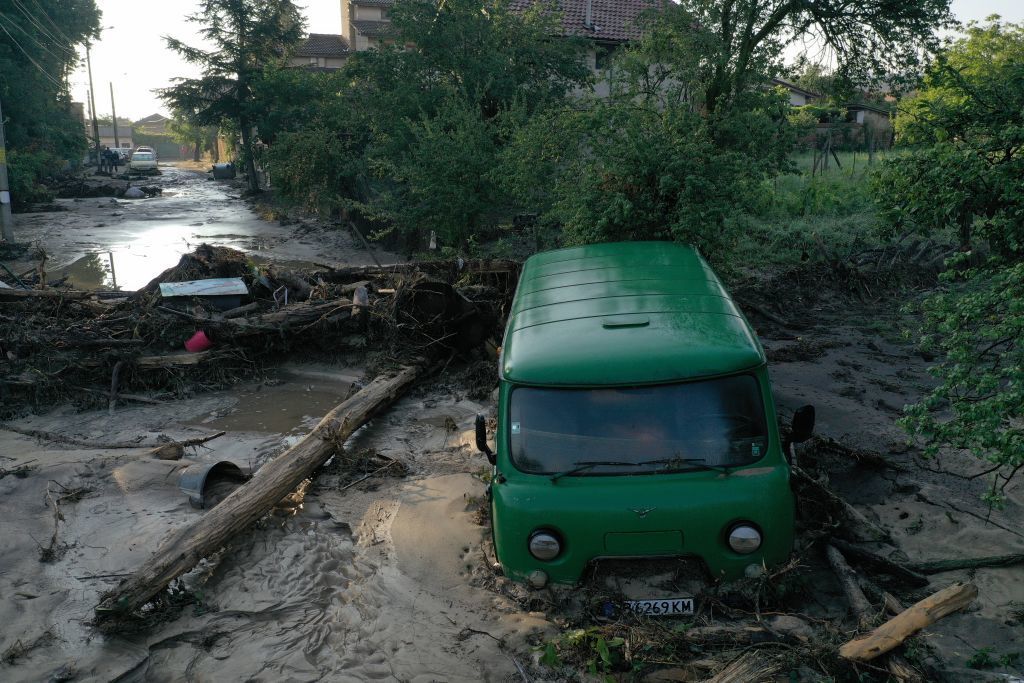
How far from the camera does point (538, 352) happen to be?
5.62m

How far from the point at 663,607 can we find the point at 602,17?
1241 inches

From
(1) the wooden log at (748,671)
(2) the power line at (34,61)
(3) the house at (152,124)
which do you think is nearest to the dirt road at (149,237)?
(2) the power line at (34,61)

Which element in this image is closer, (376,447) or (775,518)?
(775,518)

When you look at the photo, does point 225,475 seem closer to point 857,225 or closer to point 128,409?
point 128,409

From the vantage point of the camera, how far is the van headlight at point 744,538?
5094mm

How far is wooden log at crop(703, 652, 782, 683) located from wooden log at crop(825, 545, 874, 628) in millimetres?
684

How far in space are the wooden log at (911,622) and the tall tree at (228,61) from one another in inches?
1711

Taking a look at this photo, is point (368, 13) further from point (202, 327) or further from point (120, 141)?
point (120, 141)

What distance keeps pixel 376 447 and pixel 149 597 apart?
401 centimetres

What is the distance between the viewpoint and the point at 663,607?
513 cm

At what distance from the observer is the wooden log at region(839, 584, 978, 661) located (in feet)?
13.9

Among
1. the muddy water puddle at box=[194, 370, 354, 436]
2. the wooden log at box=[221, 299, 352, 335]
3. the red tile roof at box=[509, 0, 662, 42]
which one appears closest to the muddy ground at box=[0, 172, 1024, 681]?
the muddy water puddle at box=[194, 370, 354, 436]

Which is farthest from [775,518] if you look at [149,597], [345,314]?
[345,314]

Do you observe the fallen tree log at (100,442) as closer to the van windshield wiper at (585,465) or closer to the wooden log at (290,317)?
the wooden log at (290,317)
